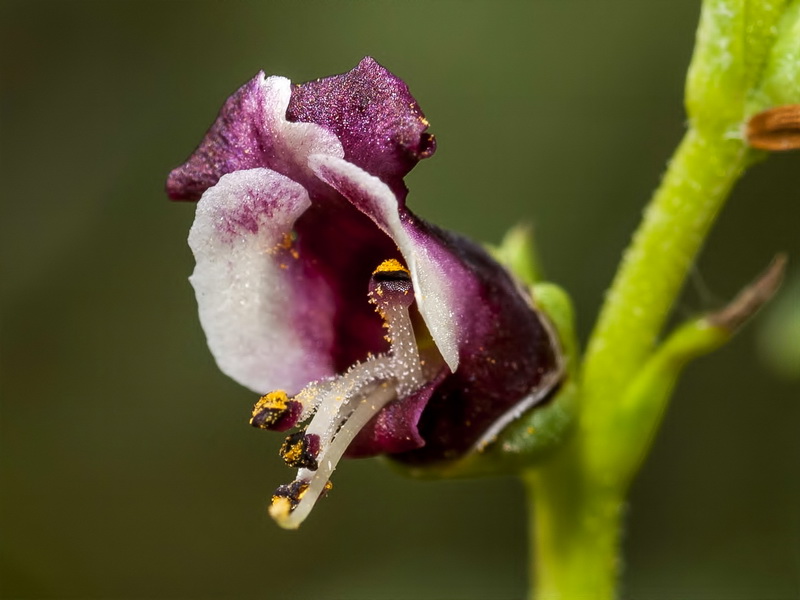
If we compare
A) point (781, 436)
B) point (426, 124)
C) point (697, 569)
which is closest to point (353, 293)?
point (426, 124)

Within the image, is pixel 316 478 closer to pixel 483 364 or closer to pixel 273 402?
pixel 273 402

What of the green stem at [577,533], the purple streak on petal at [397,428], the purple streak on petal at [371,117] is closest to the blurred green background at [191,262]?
the green stem at [577,533]

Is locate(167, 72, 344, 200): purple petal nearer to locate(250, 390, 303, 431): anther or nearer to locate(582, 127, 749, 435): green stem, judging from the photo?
locate(250, 390, 303, 431): anther

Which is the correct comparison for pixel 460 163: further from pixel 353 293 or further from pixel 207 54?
pixel 353 293

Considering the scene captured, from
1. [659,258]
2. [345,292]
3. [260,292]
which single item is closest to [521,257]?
[659,258]

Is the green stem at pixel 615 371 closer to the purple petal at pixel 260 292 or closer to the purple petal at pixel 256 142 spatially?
the purple petal at pixel 260 292

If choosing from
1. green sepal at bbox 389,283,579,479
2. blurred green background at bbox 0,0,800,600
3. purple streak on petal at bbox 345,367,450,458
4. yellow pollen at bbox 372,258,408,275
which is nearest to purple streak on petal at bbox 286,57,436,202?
yellow pollen at bbox 372,258,408,275
